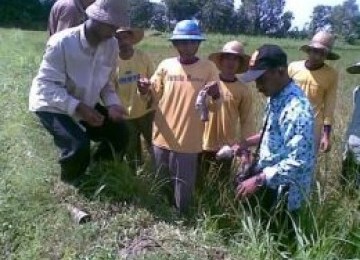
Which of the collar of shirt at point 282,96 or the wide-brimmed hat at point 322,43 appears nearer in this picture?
the collar of shirt at point 282,96

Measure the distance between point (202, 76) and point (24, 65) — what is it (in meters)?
6.47

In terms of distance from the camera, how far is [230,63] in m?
4.86

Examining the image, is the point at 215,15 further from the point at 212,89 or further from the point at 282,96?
the point at 282,96

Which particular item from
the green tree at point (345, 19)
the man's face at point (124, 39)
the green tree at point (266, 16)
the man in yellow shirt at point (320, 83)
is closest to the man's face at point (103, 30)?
the man's face at point (124, 39)

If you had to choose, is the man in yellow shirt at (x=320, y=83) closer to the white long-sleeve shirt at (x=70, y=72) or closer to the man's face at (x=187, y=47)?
the man's face at (x=187, y=47)

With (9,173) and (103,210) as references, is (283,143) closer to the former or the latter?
(103,210)

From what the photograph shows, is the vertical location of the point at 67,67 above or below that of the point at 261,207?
above

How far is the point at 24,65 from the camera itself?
10258 mm

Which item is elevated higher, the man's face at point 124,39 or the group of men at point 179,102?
the man's face at point 124,39

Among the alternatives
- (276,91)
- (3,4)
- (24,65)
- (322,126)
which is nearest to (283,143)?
(276,91)

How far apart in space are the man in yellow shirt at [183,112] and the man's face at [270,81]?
0.86 meters

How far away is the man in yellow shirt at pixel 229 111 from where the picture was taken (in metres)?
4.79

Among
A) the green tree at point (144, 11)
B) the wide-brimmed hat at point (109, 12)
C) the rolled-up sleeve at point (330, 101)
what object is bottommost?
the green tree at point (144, 11)

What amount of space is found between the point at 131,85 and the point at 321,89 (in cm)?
171
